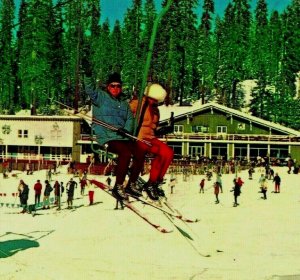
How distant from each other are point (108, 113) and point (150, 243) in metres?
14.5

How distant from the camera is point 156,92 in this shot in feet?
24.0

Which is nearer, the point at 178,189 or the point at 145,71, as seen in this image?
the point at 145,71

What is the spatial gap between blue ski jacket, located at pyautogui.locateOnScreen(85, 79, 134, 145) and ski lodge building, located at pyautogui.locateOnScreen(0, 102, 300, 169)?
50.1 meters

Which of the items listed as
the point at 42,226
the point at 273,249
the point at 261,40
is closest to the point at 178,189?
the point at 42,226

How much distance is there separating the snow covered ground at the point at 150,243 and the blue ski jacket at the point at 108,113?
8.28 meters

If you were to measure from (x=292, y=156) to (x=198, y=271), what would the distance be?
42.1 metres

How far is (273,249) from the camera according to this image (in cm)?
2097

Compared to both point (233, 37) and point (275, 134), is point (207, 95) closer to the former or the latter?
point (233, 37)

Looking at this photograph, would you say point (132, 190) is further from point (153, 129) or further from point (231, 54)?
point (231, 54)

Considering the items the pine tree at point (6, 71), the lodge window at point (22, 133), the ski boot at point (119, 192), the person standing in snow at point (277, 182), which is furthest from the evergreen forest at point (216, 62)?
the ski boot at point (119, 192)

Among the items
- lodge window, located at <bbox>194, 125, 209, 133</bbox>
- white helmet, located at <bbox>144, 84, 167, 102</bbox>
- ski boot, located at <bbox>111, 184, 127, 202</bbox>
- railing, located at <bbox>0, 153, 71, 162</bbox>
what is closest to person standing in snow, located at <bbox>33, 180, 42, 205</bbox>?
ski boot, located at <bbox>111, 184, 127, 202</bbox>

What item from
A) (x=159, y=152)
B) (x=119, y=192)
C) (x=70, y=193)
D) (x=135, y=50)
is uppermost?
(x=135, y=50)

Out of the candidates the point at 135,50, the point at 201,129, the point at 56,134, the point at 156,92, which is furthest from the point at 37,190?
the point at 201,129

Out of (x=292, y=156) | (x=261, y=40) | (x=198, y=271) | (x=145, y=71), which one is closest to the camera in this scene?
(x=145, y=71)
